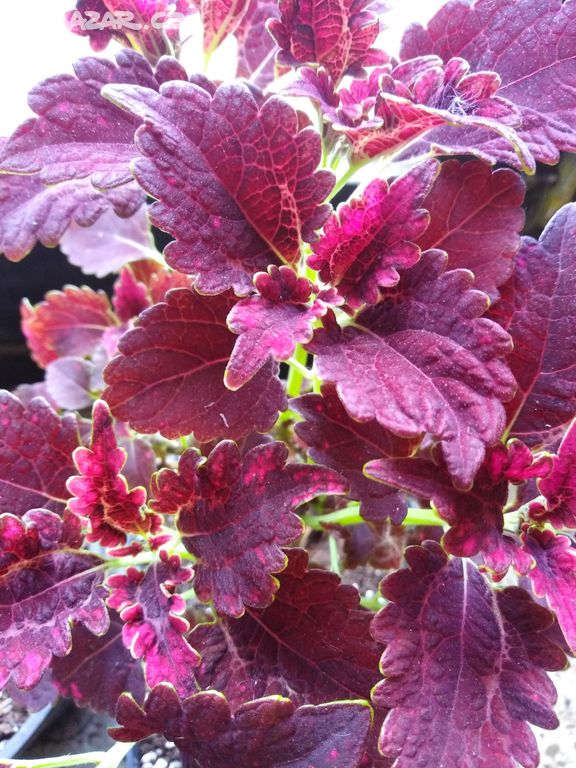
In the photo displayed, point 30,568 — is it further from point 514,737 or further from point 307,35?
point 307,35

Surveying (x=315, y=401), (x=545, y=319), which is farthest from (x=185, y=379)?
(x=545, y=319)

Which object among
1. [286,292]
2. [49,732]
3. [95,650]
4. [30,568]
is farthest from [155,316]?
[49,732]

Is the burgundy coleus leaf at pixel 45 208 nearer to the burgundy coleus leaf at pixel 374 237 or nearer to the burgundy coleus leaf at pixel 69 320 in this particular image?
the burgundy coleus leaf at pixel 374 237

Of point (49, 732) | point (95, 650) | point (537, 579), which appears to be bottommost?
point (49, 732)

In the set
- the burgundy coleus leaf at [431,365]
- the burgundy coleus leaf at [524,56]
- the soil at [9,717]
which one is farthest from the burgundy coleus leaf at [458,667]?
the soil at [9,717]

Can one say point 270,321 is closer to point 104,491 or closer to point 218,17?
point 104,491

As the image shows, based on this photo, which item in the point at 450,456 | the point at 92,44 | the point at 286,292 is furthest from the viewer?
the point at 92,44
